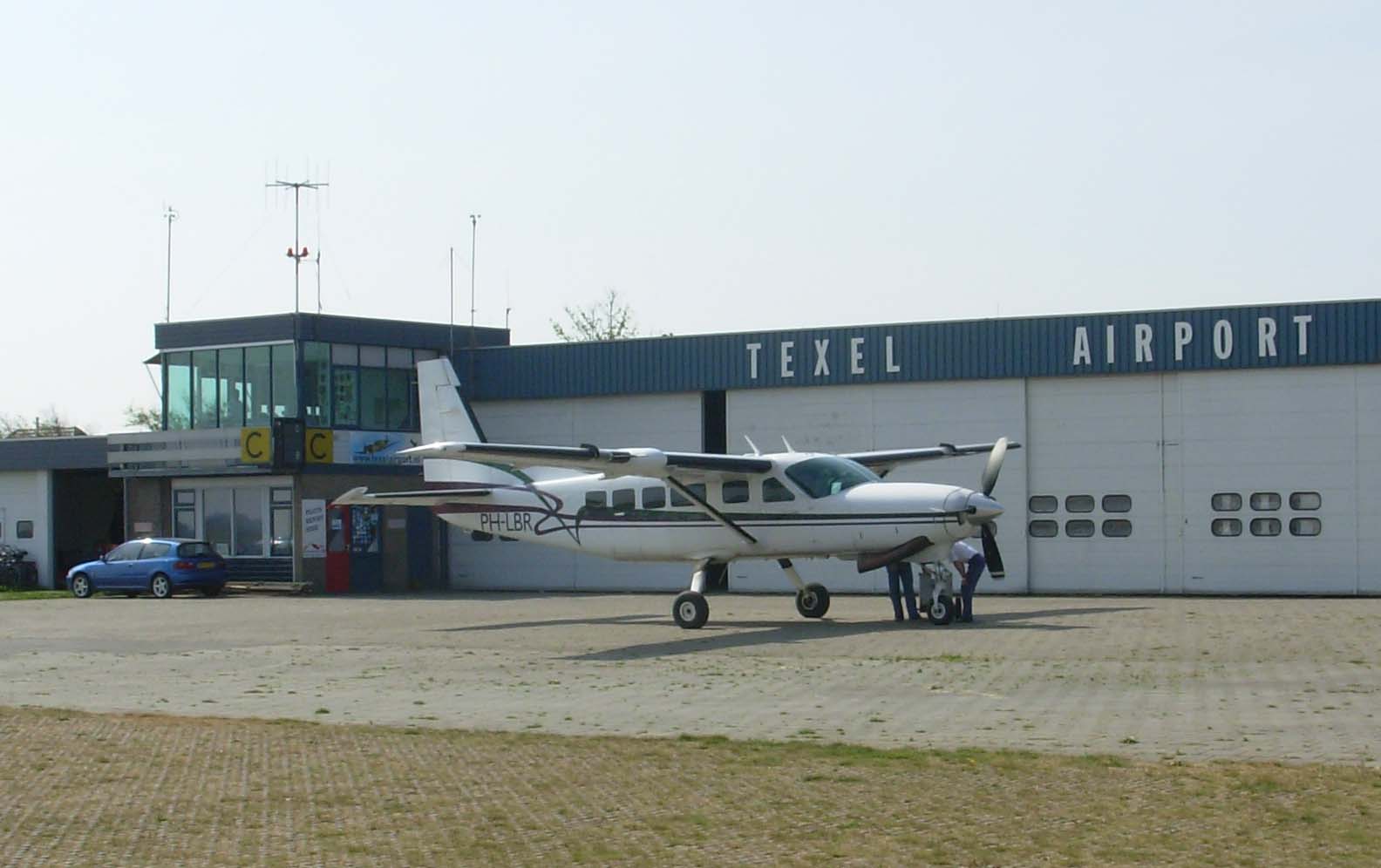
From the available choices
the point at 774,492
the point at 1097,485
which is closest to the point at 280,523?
the point at 774,492

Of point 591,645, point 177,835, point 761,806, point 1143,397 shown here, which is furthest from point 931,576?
point 177,835

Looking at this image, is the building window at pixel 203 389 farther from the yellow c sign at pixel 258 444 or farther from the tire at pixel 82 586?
the tire at pixel 82 586

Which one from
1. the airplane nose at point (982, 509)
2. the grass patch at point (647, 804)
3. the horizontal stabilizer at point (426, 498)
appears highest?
the horizontal stabilizer at point (426, 498)

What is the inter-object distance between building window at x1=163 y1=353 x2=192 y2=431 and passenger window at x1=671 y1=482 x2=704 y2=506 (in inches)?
743

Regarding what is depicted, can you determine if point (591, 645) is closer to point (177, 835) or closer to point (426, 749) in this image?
point (426, 749)

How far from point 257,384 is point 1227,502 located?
22345 mm

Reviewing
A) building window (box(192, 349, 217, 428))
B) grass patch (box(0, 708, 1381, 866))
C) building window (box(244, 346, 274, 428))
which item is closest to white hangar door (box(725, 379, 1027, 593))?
building window (box(244, 346, 274, 428))

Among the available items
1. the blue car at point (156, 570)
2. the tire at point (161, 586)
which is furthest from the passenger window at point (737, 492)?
the tire at point (161, 586)

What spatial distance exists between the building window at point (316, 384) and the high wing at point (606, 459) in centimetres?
1533

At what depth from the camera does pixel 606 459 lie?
2267cm

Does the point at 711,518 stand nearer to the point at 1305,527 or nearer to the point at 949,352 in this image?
the point at 949,352

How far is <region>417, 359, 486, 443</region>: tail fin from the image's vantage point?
29812 mm

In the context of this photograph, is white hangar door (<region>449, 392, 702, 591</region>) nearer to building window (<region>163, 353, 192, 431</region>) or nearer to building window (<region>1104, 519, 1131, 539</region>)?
building window (<region>163, 353, 192, 431</region>)

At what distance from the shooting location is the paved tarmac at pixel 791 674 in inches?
472
